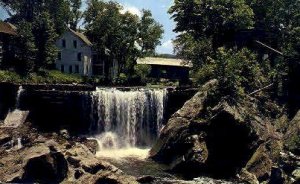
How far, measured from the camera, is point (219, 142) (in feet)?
163

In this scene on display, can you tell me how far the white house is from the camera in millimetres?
100000

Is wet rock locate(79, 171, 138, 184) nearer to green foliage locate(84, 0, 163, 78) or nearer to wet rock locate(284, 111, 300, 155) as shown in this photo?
wet rock locate(284, 111, 300, 155)

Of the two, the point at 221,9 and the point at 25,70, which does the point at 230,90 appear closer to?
the point at 221,9

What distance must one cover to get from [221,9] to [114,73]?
132 feet

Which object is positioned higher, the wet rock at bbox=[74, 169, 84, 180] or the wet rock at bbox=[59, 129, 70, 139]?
the wet rock at bbox=[59, 129, 70, 139]

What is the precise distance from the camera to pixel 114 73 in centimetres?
10662

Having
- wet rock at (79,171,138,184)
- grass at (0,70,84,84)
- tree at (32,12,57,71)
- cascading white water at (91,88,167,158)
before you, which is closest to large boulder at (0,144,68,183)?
wet rock at (79,171,138,184)

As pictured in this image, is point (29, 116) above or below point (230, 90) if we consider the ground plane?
below

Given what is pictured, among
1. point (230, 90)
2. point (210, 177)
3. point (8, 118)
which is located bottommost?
point (210, 177)

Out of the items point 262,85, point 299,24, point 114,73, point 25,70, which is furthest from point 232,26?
point 114,73

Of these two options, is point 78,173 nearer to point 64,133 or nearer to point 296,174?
point 296,174

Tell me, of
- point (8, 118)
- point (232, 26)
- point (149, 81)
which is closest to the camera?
point (8, 118)

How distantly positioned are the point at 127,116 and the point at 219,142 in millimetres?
15976

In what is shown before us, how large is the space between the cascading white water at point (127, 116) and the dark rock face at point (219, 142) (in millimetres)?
9271
